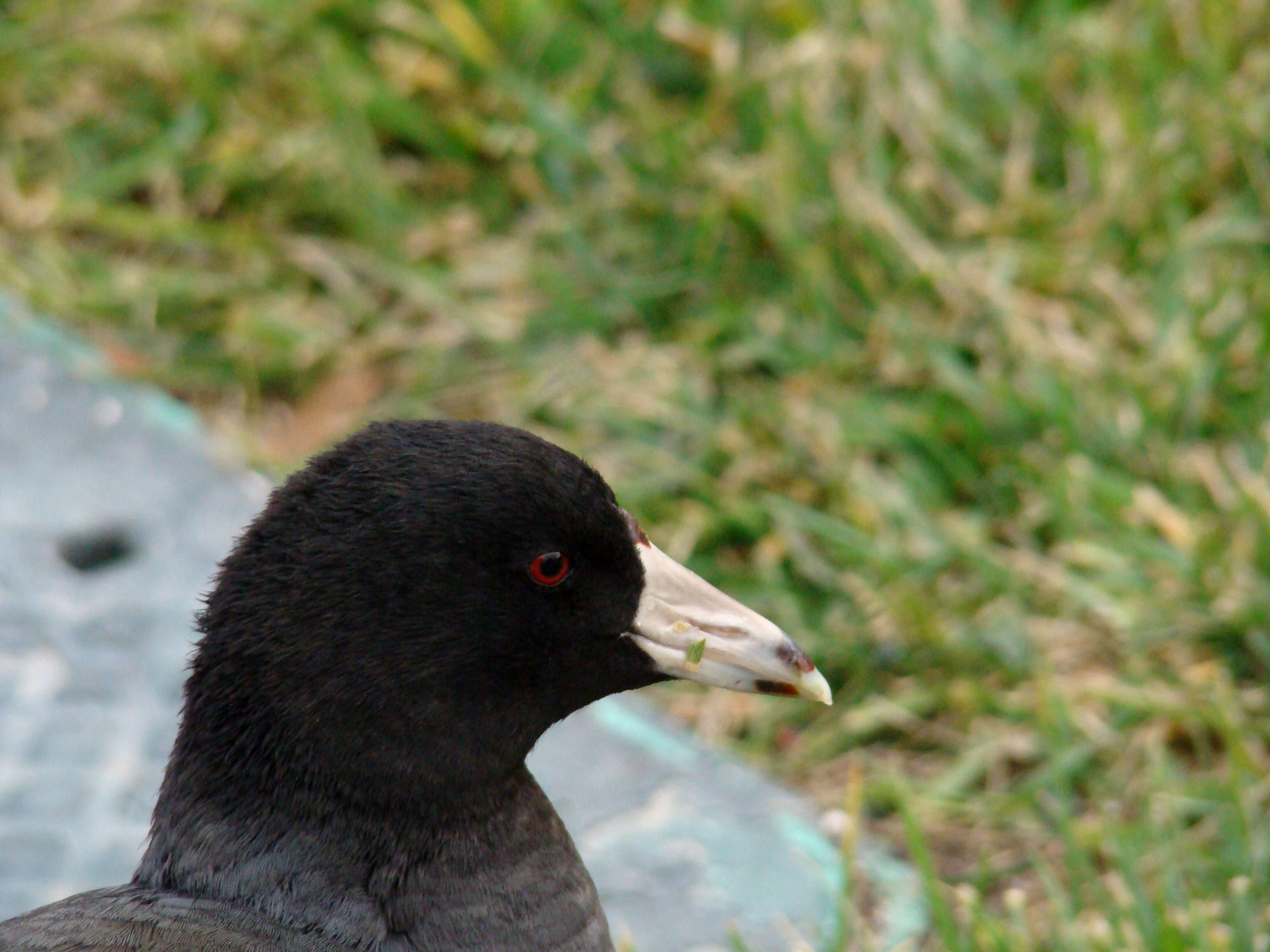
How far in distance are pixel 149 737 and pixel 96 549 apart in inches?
21.9

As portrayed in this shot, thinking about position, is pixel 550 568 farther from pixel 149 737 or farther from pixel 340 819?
pixel 149 737

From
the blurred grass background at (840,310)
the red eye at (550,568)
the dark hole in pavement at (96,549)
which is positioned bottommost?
the dark hole in pavement at (96,549)

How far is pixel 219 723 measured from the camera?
216 cm

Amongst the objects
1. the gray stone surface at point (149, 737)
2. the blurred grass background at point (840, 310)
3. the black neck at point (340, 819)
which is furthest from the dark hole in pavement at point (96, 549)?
the black neck at point (340, 819)

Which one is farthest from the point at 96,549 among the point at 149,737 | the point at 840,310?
the point at 840,310

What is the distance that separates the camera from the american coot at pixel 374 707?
2119 millimetres

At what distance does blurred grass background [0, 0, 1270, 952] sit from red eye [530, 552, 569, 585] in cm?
85

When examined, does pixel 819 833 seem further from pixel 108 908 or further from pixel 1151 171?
pixel 1151 171

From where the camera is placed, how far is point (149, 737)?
3326mm

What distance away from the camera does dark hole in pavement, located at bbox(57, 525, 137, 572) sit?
12.1 feet

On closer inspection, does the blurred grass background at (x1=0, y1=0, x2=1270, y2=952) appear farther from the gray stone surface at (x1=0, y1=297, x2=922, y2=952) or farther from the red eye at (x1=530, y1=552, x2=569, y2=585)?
the red eye at (x1=530, y1=552, x2=569, y2=585)

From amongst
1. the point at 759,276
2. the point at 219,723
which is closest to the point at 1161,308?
the point at 759,276

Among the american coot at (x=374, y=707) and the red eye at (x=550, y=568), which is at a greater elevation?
the red eye at (x=550, y=568)

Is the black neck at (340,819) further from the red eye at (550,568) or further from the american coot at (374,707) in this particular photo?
the red eye at (550,568)
